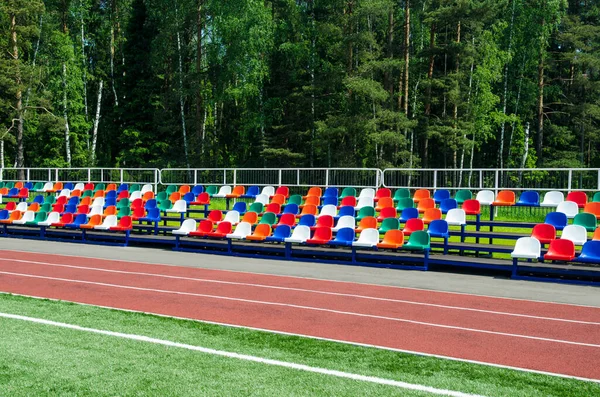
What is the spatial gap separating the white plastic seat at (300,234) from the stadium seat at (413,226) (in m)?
2.06

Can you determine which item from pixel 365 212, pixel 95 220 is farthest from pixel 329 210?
pixel 95 220

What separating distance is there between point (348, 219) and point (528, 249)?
4.00 meters

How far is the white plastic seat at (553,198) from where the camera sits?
45.4 ft

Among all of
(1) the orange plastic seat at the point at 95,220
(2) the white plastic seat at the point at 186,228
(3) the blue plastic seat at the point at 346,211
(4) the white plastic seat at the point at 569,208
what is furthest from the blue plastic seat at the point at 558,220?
(1) the orange plastic seat at the point at 95,220

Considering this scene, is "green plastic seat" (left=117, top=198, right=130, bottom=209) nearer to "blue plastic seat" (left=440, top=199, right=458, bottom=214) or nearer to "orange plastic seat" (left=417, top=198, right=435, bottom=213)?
"orange plastic seat" (left=417, top=198, right=435, bottom=213)

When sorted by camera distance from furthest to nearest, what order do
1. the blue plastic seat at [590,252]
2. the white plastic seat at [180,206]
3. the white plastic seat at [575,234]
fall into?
the white plastic seat at [180,206]
the white plastic seat at [575,234]
the blue plastic seat at [590,252]

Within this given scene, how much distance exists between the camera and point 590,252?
1058 cm

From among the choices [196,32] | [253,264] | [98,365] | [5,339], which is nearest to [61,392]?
[98,365]

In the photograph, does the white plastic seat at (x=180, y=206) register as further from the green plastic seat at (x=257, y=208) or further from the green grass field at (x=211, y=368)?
the green grass field at (x=211, y=368)

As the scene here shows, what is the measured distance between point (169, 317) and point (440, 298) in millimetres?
3975

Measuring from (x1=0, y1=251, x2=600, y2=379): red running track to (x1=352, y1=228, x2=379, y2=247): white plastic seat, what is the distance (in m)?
2.11

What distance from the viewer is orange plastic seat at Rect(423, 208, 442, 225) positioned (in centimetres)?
1357

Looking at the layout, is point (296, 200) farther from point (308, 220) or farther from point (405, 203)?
point (405, 203)

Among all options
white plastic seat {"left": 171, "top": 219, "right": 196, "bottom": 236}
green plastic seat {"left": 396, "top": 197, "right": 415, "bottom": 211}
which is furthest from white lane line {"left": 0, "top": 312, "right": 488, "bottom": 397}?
green plastic seat {"left": 396, "top": 197, "right": 415, "bottom": 211}
